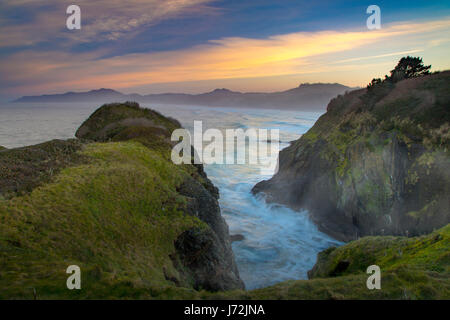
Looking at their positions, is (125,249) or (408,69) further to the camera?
(408,69)

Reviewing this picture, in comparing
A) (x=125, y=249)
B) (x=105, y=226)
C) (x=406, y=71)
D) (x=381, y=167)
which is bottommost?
(x=125, y=249)

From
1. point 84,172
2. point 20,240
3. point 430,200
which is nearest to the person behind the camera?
point 20,240

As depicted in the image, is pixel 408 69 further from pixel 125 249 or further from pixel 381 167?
pixel 125 249

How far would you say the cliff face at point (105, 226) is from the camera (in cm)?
888

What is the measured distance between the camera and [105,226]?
12812mm

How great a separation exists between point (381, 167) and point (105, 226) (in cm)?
2337

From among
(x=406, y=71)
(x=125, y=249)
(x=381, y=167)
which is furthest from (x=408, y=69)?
(x=125, y=249)

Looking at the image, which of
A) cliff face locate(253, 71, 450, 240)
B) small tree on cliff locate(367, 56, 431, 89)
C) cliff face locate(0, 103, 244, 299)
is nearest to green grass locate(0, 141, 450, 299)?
cliff face locate(0, 103, 244, 299)

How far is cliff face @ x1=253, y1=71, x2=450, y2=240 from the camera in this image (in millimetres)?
22411

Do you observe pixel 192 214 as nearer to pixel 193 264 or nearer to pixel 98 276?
pixel 193 264
